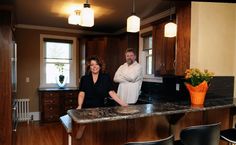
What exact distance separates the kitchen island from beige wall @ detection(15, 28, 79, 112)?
13.1 feet

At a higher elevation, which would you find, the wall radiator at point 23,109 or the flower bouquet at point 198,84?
the flower bouquet at point 198,84

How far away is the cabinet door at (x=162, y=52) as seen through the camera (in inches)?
133

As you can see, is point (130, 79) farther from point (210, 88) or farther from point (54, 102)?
point (54, 102)

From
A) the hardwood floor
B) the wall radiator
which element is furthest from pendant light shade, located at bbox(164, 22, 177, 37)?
the wall radiator

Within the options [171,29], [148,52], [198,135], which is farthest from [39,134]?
[198,135]

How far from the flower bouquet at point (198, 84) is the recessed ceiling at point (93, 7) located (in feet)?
5.31

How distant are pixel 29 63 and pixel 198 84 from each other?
175 inches

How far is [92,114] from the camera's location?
5.54 ft

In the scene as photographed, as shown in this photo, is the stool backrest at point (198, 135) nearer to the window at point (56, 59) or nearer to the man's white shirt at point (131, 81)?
the man's white shirt at point (131, 81)

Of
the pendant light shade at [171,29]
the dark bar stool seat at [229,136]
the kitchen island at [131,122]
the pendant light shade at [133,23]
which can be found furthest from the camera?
the pendant light shade at [171,29]

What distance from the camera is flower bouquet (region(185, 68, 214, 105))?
85.2 inches

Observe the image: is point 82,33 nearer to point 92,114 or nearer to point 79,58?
point 79,58

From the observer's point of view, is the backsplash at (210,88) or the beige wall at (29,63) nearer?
the backsplash at (210,88)

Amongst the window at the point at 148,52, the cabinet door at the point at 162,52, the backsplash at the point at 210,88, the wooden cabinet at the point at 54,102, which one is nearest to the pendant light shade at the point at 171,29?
the backsplash at the point at 210,88
